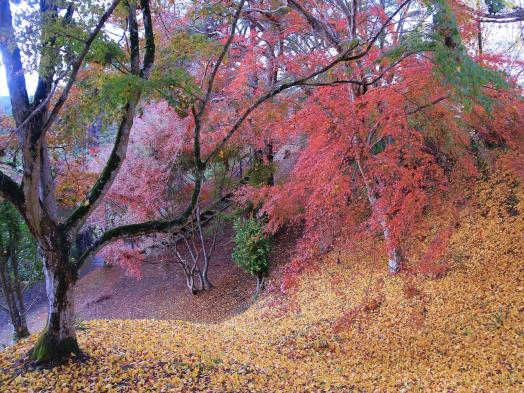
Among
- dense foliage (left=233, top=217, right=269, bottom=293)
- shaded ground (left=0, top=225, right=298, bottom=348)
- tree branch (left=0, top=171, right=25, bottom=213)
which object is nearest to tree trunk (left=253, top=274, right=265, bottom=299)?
dense foliage (left=233, top=217, right=269, bottom=293)

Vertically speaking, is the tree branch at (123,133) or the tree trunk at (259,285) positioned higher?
the tree branch at (123,133)

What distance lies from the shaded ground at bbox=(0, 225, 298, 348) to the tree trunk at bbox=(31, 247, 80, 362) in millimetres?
7195

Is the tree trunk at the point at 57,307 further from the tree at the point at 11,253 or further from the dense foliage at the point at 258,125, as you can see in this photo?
the tree at the point at 11,253

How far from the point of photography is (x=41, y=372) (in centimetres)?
478

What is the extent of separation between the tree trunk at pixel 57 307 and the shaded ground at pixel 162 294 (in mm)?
7195

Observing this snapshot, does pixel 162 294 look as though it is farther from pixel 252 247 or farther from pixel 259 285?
pixel 252 247

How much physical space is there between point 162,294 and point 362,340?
9557mm

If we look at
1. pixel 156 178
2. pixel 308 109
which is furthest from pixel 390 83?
pixel 156 178

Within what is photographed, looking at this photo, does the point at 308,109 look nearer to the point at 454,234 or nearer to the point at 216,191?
the point at 454,234

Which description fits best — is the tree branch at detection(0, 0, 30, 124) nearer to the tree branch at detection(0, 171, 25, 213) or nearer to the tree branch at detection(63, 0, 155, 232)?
the tree branch at detection(0, 171, 25, 213)

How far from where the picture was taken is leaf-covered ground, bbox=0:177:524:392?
16.3 feet

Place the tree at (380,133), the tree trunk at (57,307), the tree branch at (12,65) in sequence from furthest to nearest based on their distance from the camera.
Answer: the tree at (380,133) < the tree trunk at (57,307) < the tree branch at (12,65)

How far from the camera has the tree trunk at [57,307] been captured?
4.84 m

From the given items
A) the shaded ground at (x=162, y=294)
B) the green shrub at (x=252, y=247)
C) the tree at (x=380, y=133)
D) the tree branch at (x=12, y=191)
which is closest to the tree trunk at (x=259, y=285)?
the green shrub at (x=252, y=247)
